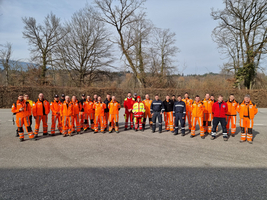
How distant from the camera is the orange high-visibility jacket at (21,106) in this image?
22.7ft

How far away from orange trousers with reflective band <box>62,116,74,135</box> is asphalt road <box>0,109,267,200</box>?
0.74 metres

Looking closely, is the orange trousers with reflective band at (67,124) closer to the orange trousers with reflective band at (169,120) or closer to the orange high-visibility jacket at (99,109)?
the orange high-visibility jacket at (99,109)

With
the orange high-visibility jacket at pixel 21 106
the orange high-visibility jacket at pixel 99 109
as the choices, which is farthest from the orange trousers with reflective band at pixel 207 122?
the orange high-visibility jacket at pixel 21 106

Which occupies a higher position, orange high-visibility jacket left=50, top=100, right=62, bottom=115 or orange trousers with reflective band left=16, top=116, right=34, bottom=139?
orange high-visibility jacket left=50, top=100, right=62, bottom=115

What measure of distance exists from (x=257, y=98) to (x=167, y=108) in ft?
68.3

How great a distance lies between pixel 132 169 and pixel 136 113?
4.61m

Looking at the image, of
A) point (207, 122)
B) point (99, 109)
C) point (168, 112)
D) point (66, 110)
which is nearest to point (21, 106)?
point (66, 110)

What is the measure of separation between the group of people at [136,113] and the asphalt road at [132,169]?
85 centimetres

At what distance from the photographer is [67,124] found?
8023 mm

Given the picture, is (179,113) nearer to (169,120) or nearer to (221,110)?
(169,120)

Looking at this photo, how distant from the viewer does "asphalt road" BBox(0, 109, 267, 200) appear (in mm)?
3502

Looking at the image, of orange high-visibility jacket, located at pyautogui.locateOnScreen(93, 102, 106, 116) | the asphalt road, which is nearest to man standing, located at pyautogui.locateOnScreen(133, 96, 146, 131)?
orange high-visibility jacket, located at pyautogui.locateOnScreen(93, 102, 106, 116)

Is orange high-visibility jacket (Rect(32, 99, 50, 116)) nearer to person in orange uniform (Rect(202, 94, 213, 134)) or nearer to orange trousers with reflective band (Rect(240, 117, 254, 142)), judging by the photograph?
person in orange uniform (Rect(202, 94, 213, 134))

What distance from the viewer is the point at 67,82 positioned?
2772cm
